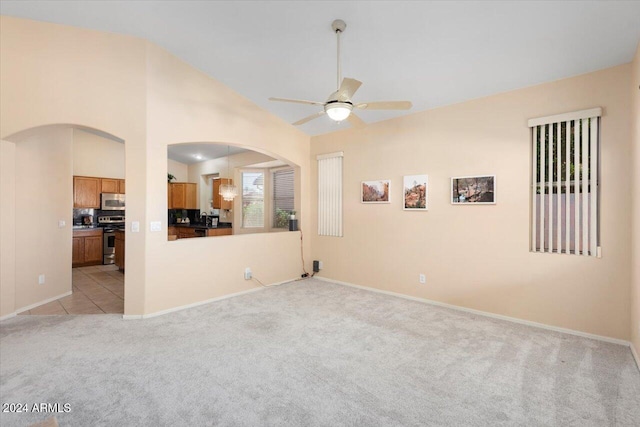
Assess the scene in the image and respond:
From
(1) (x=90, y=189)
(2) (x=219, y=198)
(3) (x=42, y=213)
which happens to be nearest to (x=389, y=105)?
(3) (x=42, y=213)

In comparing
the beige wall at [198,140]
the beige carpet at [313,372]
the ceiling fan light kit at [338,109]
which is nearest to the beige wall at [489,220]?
the beige carpet at [313,372]

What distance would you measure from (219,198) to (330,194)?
333 cm

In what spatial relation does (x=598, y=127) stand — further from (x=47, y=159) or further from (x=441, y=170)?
(x=47, y=159)

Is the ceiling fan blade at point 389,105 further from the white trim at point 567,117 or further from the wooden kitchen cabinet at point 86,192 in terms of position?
the wooden kitchen cabinet at point 86,192

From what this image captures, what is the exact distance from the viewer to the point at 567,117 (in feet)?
11.0

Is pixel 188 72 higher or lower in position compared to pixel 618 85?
higher

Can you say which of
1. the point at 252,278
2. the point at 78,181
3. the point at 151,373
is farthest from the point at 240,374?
the point at 78,181

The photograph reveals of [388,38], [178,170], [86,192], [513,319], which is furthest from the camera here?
[178,170]

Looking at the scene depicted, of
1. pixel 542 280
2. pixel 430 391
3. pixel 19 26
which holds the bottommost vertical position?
pixel 430 391

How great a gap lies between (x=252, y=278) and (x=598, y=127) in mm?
4916

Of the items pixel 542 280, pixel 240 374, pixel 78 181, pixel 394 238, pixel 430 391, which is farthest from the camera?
pixel 78 181

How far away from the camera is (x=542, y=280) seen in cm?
352

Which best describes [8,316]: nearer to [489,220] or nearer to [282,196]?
[282,196]

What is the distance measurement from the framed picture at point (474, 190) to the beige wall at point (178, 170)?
25.2 ft
